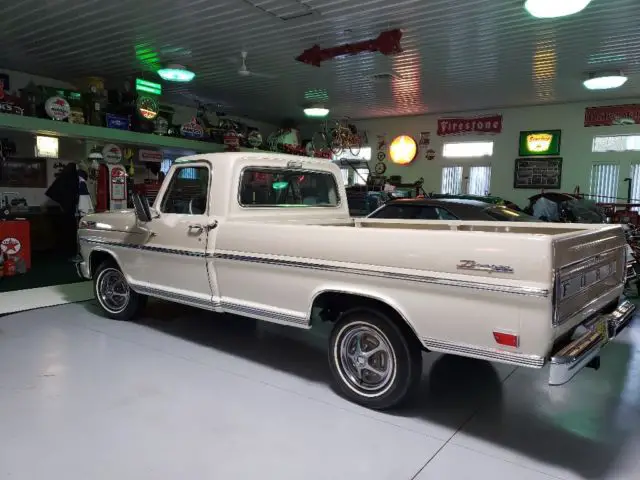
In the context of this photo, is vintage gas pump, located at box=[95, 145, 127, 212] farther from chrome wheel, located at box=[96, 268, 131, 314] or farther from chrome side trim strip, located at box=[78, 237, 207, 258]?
chrome wheel, located at box=[96, 268, 131, 314]

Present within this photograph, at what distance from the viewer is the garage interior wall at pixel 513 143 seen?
1038 centimetres

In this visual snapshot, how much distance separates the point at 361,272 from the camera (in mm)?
2979

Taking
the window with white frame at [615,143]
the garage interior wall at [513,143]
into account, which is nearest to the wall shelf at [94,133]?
the garage interior wall at [513,143]

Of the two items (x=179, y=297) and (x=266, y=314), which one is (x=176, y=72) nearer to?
(x=179, y=297)

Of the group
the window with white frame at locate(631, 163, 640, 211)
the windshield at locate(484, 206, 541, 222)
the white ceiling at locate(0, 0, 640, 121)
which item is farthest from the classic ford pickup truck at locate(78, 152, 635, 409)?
the window with white frame at locate(631, 163, 640, 211)

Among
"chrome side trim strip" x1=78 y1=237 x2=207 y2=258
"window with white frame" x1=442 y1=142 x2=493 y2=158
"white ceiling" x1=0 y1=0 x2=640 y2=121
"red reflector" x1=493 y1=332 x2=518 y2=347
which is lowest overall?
"red reflector" x1=493 y1=332 x2=518 y2=347

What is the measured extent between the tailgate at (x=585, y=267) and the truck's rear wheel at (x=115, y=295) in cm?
408

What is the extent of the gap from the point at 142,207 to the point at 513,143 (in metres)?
9.88

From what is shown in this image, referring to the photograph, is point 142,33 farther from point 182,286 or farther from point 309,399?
point 309,399

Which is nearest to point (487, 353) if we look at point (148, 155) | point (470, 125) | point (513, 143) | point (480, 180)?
point (148, 155)

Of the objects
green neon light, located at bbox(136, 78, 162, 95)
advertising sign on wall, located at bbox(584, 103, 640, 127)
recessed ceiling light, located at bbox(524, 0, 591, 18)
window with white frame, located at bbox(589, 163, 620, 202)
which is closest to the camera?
recessed ceiling light, located at bbox(524, 0, 591, 18)

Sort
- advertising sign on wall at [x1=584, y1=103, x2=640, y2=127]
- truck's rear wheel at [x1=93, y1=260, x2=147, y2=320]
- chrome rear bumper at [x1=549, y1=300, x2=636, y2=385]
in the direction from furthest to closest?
advertising sign on wall at [x1=584, y1=103, x2=640, y2=127] < truck's rear wheel at [x1=93, y1=260, x2=147, y2=320] < chrome rear bumper at [x1=549, y1=300, x2=636, y2=385]

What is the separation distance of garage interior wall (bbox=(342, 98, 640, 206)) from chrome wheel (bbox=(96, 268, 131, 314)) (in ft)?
31.2

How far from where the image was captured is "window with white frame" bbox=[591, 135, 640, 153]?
10070 mm
